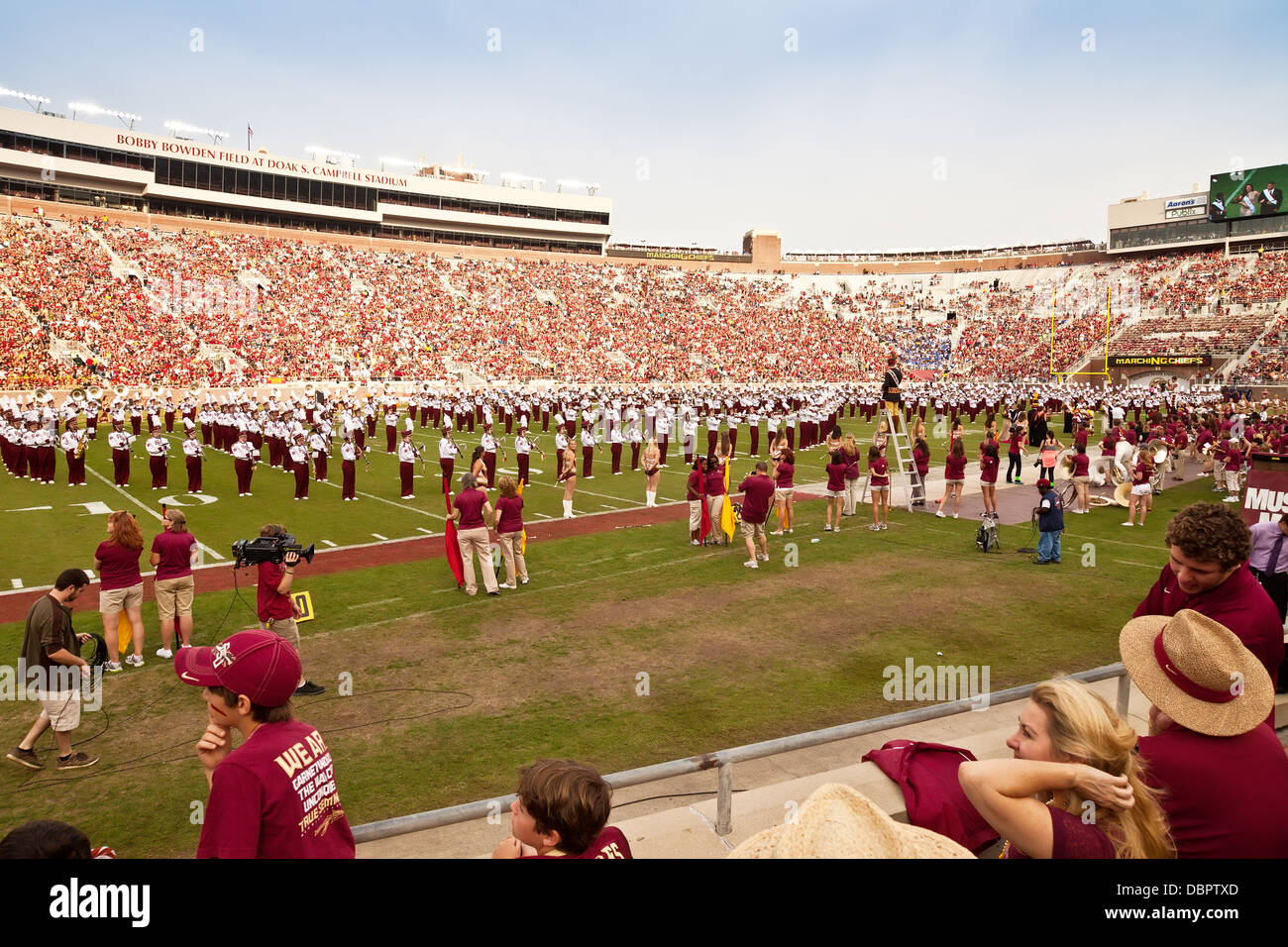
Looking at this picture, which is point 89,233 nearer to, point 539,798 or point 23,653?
point 23,653

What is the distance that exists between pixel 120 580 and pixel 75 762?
223 centimetres

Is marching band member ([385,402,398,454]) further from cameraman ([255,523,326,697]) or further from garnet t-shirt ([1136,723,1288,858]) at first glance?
garnet t-shirt ([1136,723,1288,858])

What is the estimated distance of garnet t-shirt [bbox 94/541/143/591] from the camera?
7758 mm

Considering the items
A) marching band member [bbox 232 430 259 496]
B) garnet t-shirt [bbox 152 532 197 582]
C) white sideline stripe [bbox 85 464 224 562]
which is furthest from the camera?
marching band member [bbox 232 430 259 496]

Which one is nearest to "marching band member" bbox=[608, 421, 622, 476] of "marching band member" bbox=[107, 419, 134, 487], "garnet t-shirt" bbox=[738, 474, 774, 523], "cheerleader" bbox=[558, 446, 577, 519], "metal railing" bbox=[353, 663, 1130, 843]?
"cheerleader" bbox=[558, 446, 577, 519]

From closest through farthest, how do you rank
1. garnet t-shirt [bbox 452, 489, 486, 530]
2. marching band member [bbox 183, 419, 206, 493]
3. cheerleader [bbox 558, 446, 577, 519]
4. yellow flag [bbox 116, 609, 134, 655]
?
yellow flag [bbox 116, 609, 134, 655] < garnet t-shirt [bbox 452, 489, 486, 530] < cheerleader [bbox 558, 446, 577, 519] < marching band member [bbox 183, 419, 206, 493]

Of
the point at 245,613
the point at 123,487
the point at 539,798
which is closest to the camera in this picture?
the point at 539,798

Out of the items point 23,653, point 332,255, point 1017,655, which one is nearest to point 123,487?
point 23,653

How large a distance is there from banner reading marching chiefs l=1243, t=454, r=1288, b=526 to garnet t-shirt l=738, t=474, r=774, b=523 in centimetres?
629

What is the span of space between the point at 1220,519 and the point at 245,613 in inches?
407

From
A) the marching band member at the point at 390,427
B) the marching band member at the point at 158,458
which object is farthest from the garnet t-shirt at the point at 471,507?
the marching band member at the point at 390,427

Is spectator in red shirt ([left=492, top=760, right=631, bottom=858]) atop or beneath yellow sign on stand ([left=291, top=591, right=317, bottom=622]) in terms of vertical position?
atop

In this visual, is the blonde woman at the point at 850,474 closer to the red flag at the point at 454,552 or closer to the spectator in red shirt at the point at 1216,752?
the red flag at the point at 454,552
